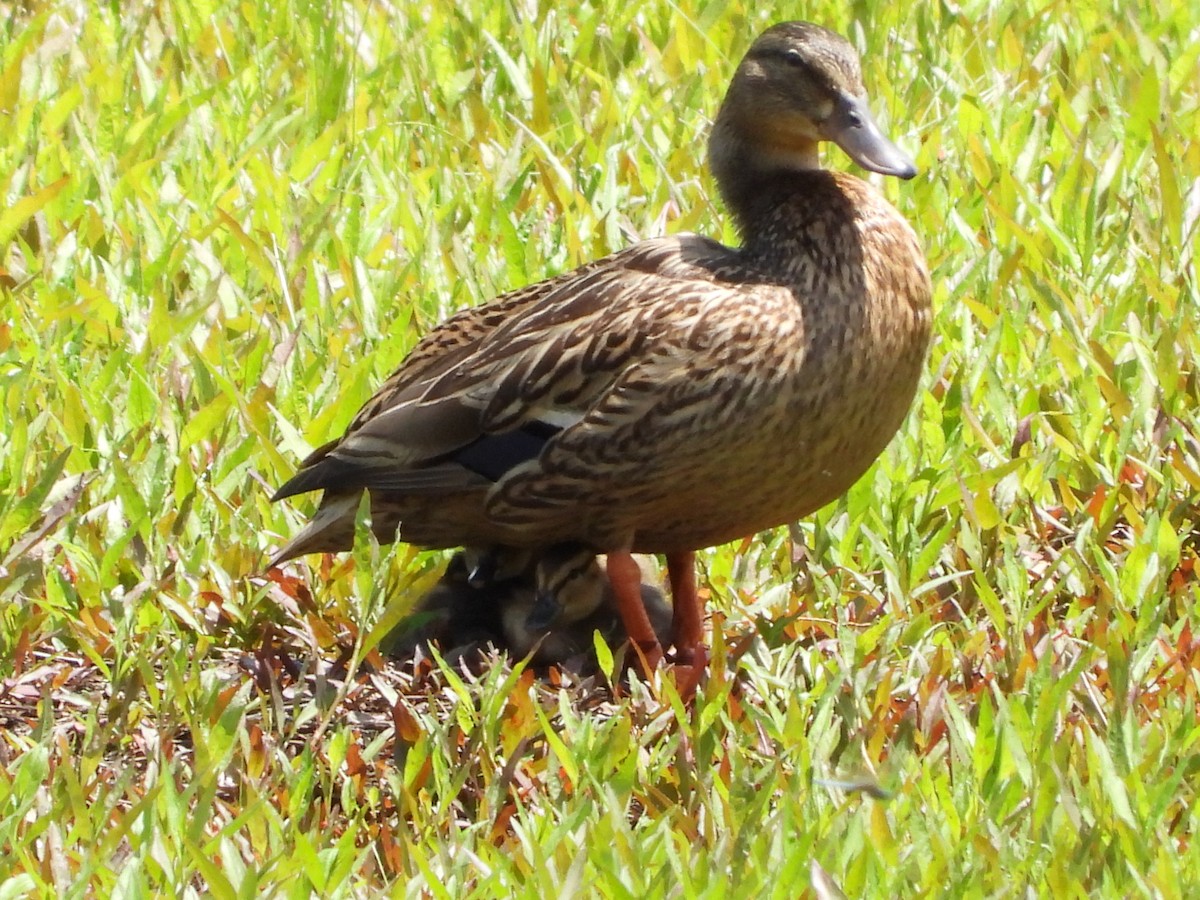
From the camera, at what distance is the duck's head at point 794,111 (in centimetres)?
505

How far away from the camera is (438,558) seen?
557cm

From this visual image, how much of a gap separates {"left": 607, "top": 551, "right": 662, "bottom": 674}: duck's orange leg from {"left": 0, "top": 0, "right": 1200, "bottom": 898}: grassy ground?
20 cm

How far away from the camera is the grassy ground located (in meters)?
3.90

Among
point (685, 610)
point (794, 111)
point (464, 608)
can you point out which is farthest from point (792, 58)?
point (464, 608)

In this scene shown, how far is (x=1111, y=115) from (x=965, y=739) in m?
3.45

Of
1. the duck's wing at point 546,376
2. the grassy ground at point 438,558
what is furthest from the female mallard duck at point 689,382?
the grassy ground at point 438,558

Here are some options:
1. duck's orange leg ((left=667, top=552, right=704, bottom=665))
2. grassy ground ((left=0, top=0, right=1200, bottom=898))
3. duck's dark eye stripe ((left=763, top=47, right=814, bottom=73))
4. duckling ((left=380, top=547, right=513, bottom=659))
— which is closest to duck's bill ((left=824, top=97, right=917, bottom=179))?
duck's dark eye stripe ((left=763, top=47, right=814, bottom=73))

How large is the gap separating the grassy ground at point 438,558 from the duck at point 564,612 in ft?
0.75

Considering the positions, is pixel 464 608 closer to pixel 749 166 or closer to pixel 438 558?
pixel 438 558

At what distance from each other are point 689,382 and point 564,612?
650 mm

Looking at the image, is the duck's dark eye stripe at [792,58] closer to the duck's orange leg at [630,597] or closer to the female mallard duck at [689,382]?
the female mallard duck at [689,382]

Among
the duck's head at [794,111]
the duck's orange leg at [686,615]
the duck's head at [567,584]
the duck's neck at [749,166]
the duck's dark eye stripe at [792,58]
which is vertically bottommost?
the duck's orange leg at [686,615]

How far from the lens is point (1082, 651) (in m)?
4.65

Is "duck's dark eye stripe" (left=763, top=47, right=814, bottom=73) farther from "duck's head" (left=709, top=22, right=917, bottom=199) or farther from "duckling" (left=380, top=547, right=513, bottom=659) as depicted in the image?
"duckling" (left=380, top=547, right=513, bottom=659)
